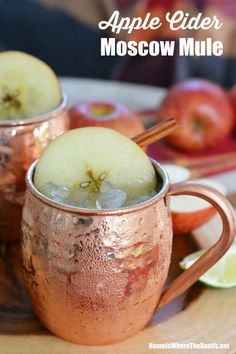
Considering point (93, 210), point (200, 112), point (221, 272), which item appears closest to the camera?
point (93, 210)

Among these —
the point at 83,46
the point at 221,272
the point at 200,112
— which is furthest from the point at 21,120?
the point at 83,46

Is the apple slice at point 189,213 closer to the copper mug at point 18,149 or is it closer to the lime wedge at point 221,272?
the lime wedge at point 221,272

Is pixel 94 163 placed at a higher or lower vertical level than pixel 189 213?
higher

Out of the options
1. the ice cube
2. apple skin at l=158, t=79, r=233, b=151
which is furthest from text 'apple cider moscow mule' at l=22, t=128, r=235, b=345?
apple skin at l=158, t=79, r=233, b=151

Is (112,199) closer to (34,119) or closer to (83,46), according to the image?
(34,119)

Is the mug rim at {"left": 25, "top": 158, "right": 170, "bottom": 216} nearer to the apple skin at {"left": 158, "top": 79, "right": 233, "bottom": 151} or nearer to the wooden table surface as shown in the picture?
the wooden table surface

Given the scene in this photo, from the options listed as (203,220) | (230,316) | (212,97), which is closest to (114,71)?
(212,97)

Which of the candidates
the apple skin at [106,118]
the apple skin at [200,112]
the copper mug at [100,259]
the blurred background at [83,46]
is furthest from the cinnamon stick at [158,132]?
the blurred background at [83,46]

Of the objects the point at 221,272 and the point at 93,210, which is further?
the point at 221,272
